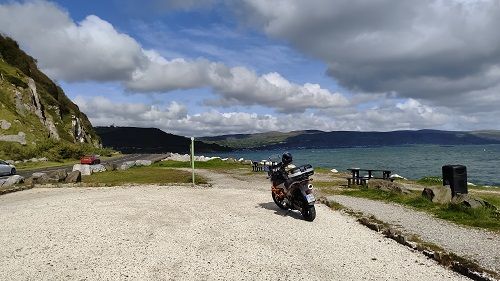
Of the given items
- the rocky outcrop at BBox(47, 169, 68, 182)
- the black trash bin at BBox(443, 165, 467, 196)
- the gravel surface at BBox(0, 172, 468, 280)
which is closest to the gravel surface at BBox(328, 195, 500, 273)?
the gravel surface at BBox(0, 172, 468, 280)

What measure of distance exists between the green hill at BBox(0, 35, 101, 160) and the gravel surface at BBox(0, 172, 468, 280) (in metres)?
56.7

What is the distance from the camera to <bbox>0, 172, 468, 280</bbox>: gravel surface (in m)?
9.81

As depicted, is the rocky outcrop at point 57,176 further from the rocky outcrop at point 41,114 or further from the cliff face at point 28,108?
the rocky outcrop at point 41,114

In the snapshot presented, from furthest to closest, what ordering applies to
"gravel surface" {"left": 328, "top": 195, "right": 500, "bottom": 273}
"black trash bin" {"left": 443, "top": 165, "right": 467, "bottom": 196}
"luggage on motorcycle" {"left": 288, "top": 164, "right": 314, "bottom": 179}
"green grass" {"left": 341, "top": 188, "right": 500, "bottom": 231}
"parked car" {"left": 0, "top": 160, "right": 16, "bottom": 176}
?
"parked car" {"left": 0, "top": 160, "right": 16, "bottom": 176}, "black trash bin" {"left": 443, "top": 165, "right": 467, "bottom": 196}, "luggage on motorcycle" {"left": 288, "top": 164, "right": 314, "bottom": 179}, "green grass" {"left": 341, "top": 188, "right": 500, "bottom": 231}, "gravel surface" {"left": 328, "top": 195, "right": 500, "bottom": 273}

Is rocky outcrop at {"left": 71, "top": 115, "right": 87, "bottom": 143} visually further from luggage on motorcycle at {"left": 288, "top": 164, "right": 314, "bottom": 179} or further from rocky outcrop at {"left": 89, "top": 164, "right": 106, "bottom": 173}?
luggage on motorcycle at {"left": 288, "top": 164, "right": 314, "bottom": 179}

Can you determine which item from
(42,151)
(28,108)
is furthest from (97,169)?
(28,108)

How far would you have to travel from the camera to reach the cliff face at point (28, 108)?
76.6 m

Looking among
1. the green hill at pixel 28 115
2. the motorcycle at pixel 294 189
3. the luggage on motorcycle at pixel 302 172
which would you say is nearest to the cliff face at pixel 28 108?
the green hill at pixel 28 115

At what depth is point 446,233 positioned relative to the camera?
13469 mm

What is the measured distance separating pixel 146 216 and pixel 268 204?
229 inches

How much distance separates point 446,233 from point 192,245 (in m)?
8.21

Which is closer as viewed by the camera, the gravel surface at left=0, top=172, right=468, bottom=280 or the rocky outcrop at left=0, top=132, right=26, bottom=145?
the gravel surface at left=0, top=172, right=468, bottom=280

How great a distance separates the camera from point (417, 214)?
17.0m

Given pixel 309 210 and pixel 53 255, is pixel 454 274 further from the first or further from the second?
pixel 53 255
